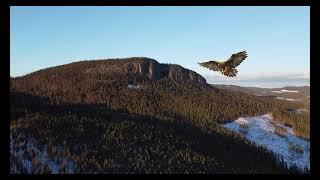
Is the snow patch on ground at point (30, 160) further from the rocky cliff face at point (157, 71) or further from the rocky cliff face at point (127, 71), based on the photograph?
the rocky cliff face at point (157, 71)

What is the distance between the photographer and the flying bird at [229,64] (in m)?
21.0

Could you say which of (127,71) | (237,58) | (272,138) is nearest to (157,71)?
(127,71)

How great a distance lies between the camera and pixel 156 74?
174750mm

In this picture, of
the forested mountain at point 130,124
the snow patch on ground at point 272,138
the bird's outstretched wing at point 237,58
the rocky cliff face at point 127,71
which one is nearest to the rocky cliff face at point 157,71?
the rocky cliff face at point 127,71

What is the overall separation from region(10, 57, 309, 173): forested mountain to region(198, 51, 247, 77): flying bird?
28508 mm

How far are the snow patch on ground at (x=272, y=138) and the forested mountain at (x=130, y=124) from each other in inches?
127

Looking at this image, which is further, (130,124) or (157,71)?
(157,71)

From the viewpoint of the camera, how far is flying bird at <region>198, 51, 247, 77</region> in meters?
21.0

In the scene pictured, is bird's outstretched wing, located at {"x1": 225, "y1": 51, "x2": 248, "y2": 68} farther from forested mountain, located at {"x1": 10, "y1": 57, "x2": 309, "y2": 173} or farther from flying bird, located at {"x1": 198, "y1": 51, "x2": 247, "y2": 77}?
forested mountain, located at {"x1": 10, "y1": 57, "x2": 309, "y2": 173}

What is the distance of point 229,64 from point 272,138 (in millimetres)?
101212

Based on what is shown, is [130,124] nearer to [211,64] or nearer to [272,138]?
[272,138]

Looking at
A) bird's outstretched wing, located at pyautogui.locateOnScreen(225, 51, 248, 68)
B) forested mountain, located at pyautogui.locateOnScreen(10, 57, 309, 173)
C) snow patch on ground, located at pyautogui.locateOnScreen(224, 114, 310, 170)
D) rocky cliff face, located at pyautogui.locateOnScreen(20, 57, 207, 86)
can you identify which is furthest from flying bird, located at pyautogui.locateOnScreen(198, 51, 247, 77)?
rocky cliff face, located at pyautogui.locateOnScreen(20, 57, 207, 86)

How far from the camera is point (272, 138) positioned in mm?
119375
